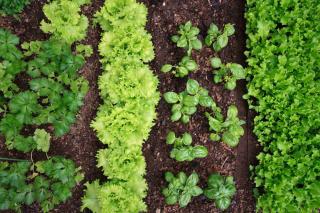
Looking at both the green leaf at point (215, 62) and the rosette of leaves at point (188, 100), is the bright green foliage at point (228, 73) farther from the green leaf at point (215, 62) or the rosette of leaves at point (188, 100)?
the rosette of leaves at point (188, 100)

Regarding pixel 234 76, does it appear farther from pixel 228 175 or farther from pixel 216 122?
pixel 228 175

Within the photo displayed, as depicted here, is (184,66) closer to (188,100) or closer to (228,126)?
(188,100)

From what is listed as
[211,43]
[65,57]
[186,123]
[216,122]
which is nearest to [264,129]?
[216,122]

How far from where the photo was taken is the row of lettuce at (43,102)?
404 cm

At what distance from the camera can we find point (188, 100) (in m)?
4.53

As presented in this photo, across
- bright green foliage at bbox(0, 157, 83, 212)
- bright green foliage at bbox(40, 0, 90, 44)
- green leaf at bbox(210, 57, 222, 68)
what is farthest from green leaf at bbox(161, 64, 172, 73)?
bright green foliage at bbox(0, 157, 83, 212)

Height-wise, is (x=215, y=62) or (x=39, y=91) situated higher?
(x=215, y=62)

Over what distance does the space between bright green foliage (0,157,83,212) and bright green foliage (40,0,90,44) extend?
1.37 m

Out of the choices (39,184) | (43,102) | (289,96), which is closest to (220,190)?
(289,96)

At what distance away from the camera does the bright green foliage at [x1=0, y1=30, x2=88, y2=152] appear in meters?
4.03

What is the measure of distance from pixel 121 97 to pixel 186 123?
3.18ft

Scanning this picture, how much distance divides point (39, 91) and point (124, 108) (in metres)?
0.92

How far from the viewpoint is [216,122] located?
4.63 meters

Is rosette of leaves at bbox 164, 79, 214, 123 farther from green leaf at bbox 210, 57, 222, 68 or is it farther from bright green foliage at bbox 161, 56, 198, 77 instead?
green leaf at bbox 210, 57, 222, 68
